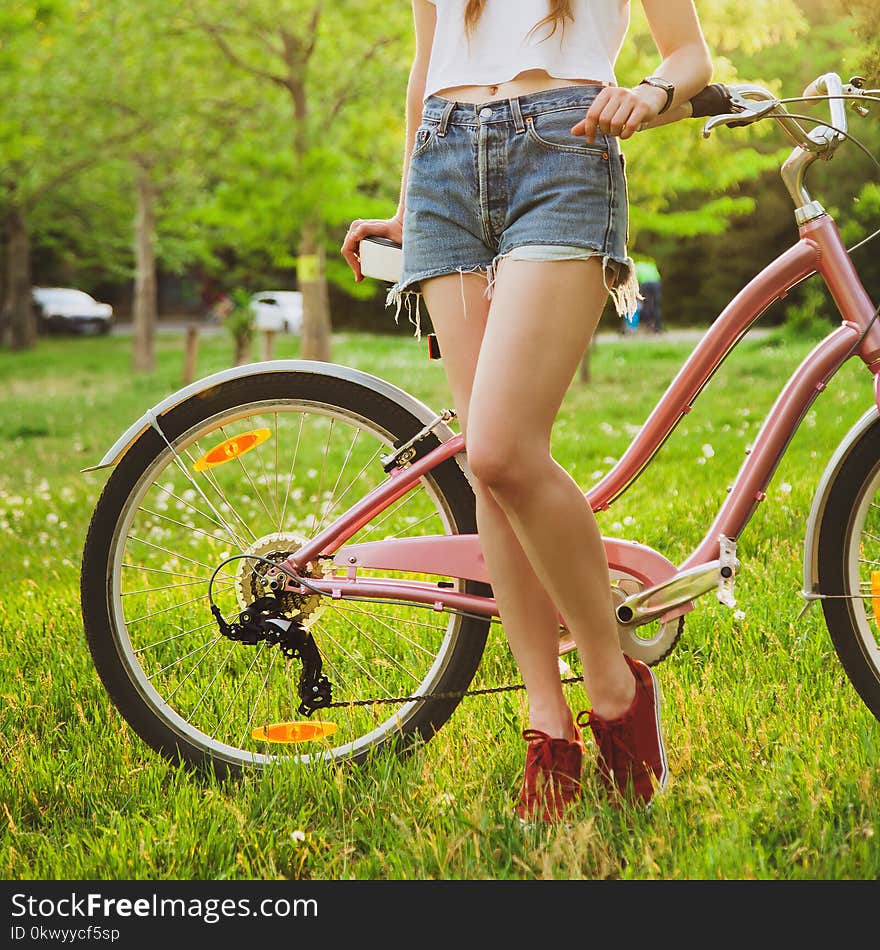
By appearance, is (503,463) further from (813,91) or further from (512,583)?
(813,91)

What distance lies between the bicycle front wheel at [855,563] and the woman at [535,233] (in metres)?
0.53

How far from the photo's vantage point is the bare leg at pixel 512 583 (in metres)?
2.39

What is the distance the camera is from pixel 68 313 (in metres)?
31.1

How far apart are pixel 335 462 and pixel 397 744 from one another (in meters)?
5.31

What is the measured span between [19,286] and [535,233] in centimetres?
2606

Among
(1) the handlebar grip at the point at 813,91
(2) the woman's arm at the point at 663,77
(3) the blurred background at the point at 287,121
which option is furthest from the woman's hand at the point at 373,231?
(3) the blurred background at the point at 287,121

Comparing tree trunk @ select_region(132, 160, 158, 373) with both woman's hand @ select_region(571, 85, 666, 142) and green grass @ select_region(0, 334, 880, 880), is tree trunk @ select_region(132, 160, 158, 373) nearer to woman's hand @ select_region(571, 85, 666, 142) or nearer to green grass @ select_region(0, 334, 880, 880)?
green grass @ select_region(0, 334, 880, 880)

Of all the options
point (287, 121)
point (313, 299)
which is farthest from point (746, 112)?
point (287, 121)

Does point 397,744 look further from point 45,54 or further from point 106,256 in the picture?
point 106,256

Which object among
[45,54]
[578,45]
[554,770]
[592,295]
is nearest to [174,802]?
[554,770]

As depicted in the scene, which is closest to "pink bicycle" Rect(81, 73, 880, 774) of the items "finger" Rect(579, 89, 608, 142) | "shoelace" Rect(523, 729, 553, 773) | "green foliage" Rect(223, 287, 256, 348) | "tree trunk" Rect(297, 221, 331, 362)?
"shoelace" Rect(523, 729, 553, 773)

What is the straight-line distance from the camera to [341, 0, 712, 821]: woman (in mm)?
2211

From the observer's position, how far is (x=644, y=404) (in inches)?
405

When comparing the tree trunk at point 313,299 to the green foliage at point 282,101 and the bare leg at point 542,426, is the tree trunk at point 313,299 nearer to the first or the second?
the green foliage at point 282,101
